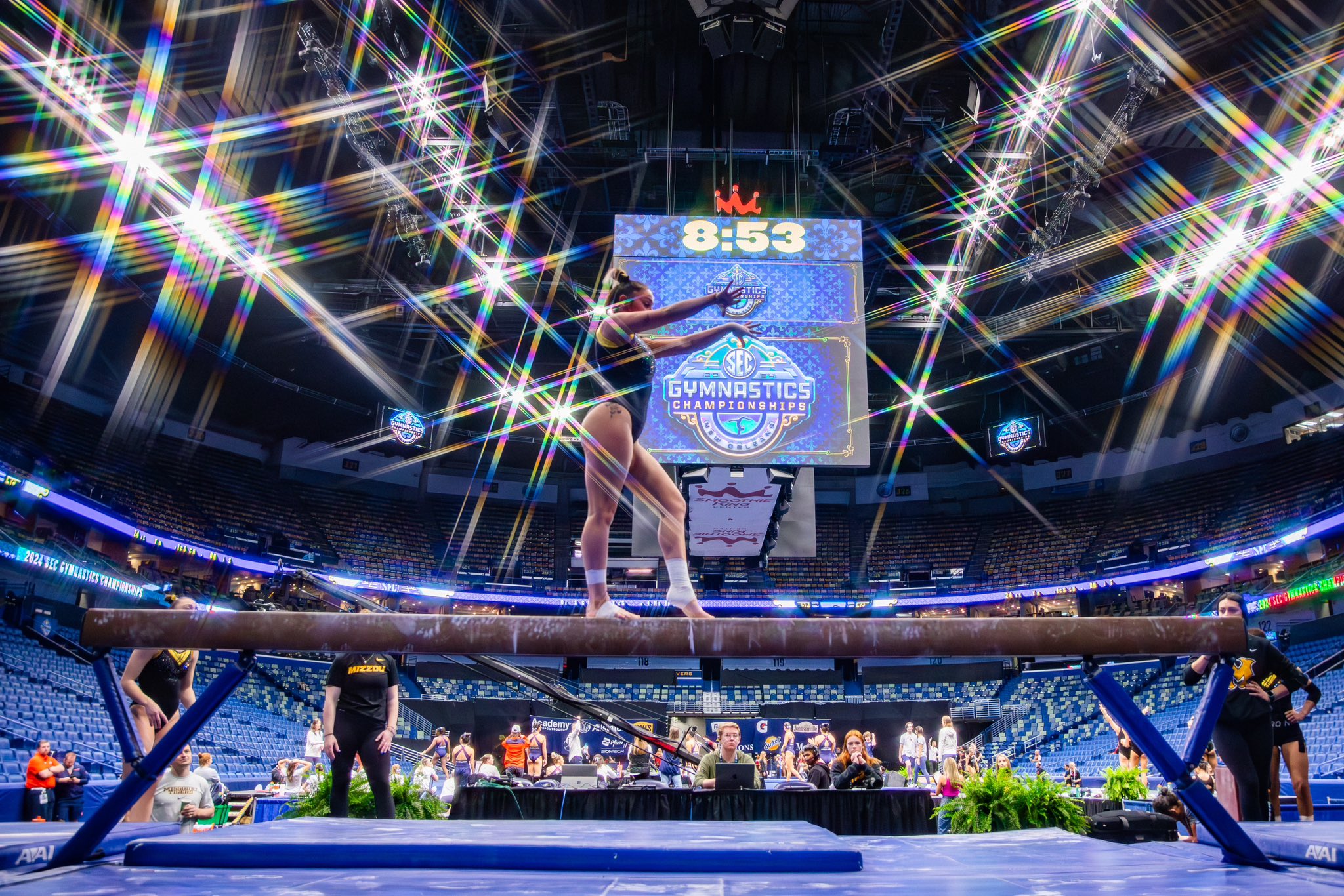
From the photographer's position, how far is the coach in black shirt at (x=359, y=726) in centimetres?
482

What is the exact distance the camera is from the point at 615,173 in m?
14.7

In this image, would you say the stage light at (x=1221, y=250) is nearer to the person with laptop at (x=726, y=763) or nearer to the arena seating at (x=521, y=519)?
the arena seating at (x=521, y=519)

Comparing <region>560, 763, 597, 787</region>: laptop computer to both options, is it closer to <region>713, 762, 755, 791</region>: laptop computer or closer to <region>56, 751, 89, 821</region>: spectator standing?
<region>713, 762, 755, 791</region>: laptop computer

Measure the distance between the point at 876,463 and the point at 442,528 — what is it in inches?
660

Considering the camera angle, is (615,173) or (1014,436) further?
(1014,436)

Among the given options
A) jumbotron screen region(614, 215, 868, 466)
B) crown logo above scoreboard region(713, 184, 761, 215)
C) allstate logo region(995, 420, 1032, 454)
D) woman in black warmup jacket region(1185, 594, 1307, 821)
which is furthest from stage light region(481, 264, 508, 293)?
allstate logo region(995, 420, 1032, 454)

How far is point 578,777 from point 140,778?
5766 millimetres

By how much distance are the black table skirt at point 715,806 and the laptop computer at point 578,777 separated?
0.85m

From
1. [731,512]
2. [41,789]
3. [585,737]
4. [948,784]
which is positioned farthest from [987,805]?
[585,737]

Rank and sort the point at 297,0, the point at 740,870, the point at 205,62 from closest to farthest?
the point at 740,870 → the point at 297,0 → the point at 205,62

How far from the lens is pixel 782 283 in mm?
9398

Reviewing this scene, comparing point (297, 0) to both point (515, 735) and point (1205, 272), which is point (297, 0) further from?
point (1205, 272)

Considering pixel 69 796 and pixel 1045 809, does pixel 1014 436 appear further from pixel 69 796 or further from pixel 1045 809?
pixel 69 796

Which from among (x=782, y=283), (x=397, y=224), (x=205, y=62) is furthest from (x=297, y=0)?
(x=782, y=283)
